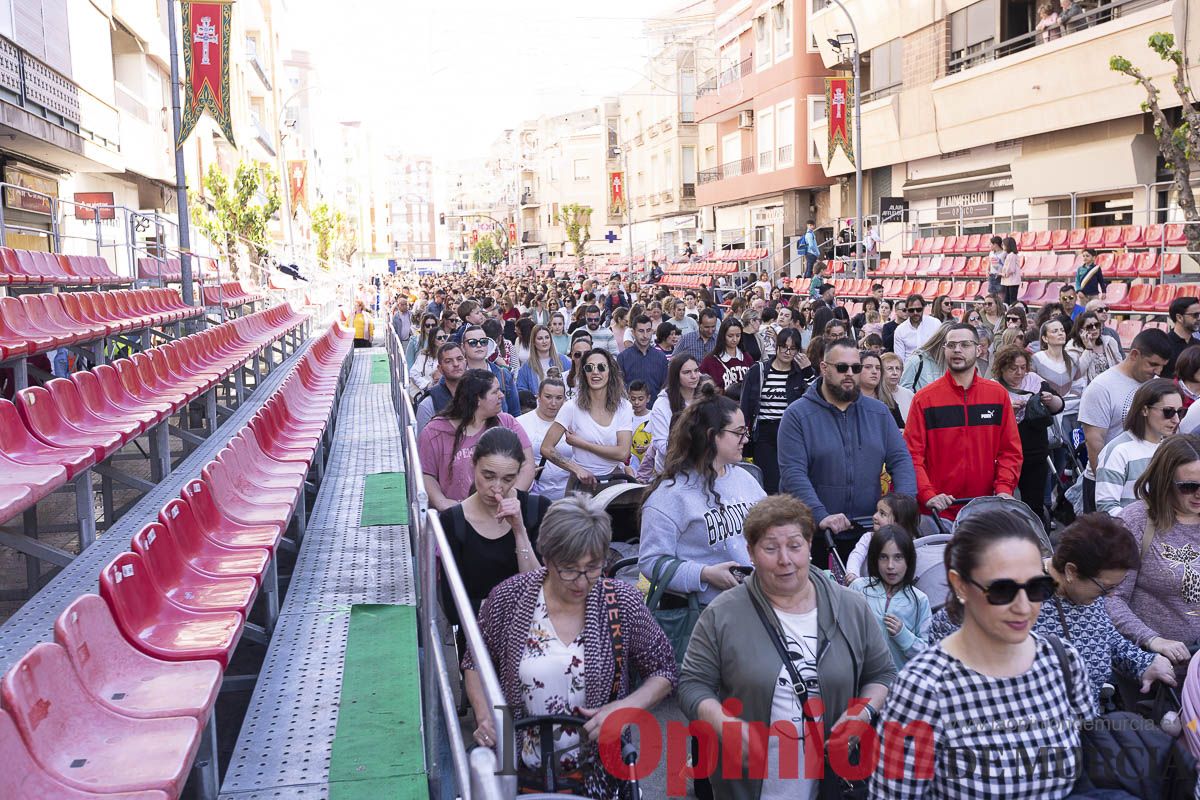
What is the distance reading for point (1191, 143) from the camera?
19.8m

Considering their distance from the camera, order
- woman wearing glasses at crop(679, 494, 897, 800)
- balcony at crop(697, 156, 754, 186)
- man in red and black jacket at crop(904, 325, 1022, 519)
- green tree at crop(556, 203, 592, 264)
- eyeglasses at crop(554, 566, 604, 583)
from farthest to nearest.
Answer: green tree at crop(556, 203, 592, 264) → balcony at crop(697, 156, 754, 186) → man in red and black jacket at crop(904, 325, 1022, 519) → eyeglasses at crop(554, 566, 604, 583) → woman wearing glasses at crop(679, 494, 897, 800)

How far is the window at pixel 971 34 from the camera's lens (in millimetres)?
31344

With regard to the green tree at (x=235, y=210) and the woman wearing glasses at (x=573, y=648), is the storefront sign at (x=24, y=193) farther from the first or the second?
the woman wearing glasses at (x=573, y=648)

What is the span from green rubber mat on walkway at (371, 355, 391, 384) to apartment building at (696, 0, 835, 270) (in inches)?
950

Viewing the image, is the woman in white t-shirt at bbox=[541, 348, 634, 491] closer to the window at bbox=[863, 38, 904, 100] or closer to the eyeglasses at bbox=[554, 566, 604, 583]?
the eyeglasses at bbox=[554, 566, 604, 583]

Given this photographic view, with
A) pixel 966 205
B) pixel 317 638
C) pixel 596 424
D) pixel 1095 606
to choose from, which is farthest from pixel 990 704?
pixel 966 205

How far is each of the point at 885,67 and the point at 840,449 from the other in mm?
34172

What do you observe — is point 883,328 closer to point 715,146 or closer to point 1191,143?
point 1191,143

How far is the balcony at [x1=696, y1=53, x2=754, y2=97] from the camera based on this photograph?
51969mm

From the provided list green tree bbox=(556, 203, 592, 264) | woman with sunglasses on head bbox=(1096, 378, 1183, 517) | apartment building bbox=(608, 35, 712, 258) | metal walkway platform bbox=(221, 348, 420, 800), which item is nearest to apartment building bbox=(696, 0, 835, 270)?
apartment building bbox=(608, 35, 712, 258)

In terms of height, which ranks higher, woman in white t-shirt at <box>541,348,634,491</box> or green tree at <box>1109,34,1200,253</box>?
green tree at <box>1109,34,1200,253</box>

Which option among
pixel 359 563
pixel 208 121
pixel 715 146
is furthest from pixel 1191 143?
pixel 715 146

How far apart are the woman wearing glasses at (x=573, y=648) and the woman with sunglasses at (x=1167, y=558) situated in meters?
2.14

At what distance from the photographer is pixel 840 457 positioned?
652 centimetres
